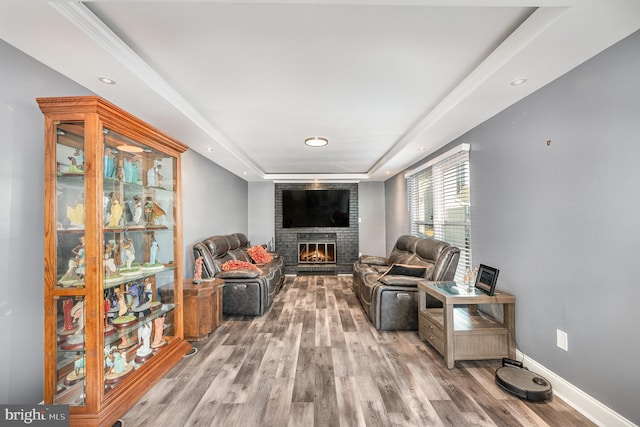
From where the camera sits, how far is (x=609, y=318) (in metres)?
1.83

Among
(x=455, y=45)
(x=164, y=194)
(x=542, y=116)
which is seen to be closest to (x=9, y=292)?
(x=164, y=194)

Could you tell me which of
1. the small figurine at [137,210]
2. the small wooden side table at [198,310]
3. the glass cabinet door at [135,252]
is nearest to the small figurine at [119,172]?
the glass cabinet door at [135,252]

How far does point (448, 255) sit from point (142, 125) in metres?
3.34

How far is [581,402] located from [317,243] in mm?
5805

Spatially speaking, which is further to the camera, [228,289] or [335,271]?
[335,271]

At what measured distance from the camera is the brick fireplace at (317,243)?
24.4 ft

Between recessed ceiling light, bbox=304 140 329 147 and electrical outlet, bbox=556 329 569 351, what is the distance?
126 inches

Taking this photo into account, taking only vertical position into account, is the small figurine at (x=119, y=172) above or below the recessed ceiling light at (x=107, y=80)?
below

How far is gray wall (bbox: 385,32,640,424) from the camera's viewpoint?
1.73 meters

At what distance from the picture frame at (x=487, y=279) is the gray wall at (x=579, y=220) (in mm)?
194

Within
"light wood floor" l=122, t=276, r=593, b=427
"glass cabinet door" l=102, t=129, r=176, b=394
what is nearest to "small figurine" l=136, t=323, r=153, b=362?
"glass cabinet door" l=102, t=129, r=176, b=394

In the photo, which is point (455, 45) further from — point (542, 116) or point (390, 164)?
point (390, 164)

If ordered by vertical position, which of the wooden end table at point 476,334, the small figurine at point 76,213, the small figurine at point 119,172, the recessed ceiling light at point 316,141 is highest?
the recessed ceiling light at point 316,141

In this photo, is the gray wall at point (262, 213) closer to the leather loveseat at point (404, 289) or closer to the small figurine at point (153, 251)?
the leather loveseat at point (404, 289)
